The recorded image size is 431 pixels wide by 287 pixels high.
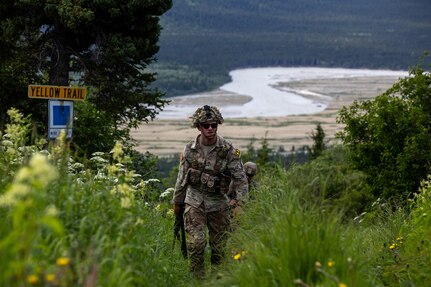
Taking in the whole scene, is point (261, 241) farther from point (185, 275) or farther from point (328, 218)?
point (185, 275)

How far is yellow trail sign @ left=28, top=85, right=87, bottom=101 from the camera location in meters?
12.0

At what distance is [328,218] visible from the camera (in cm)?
639

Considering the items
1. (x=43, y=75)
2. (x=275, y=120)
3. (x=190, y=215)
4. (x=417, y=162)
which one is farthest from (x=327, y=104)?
(x=190, y=215)

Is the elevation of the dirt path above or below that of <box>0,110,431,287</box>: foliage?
below

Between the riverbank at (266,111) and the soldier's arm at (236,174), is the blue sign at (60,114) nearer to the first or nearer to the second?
the soldier's arm at (236,174)

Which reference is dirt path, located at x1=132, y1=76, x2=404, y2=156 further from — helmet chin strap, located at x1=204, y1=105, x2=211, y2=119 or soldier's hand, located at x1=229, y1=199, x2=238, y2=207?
helmet chin strap, located at x1=204, y1=105, x2=211, y2=119

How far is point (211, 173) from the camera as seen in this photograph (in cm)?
930

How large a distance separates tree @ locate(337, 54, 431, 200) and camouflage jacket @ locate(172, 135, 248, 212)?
2043 centimetres

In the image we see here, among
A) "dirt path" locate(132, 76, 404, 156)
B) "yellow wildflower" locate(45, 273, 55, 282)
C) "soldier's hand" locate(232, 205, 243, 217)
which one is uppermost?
"yellow wildflower" locate(45, 273, 55, 282)

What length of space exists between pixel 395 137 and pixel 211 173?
24.0 m

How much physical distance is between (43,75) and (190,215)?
35.9 ft

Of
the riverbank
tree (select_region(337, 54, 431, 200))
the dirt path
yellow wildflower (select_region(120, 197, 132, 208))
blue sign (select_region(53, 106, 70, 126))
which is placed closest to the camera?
yellow wildflower (select_region(120, 197, 132, 208))

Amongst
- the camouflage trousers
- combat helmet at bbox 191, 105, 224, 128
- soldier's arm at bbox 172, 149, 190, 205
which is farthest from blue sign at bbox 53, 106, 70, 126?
combat helmet at bbox 191, 105, 224, 128

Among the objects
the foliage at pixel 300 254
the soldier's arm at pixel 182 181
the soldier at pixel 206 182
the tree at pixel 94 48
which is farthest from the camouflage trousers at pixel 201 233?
the tree at pixel 94 48
